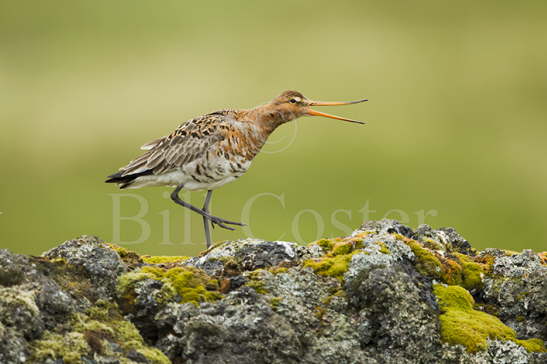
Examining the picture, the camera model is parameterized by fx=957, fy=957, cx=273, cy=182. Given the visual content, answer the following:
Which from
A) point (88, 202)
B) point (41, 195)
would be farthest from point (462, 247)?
point (41, 195)

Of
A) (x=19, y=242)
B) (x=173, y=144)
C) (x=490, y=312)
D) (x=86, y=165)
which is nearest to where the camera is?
(x=490, y=312)

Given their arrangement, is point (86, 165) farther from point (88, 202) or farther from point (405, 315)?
point (405, 315)

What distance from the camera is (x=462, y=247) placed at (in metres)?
10.0

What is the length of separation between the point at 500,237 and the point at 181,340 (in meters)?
20.4

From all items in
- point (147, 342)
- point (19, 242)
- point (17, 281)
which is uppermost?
point (17, 281)

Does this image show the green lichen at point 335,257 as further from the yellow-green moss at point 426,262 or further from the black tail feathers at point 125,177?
the black tail feathers at point 125,177

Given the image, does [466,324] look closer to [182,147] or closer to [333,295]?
[333,295]

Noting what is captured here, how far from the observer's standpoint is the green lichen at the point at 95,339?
21.8 ft

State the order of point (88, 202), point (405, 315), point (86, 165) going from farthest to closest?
point (86, 165) → point (88, 202) → point (405, 315)

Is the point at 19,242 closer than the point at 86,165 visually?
Yes

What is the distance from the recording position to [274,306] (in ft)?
24.5

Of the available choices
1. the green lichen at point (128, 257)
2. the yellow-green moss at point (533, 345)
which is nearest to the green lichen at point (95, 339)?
the green lichen at point (128, 257)

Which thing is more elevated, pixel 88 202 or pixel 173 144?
pixel 173 144

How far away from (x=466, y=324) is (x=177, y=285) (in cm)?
235
